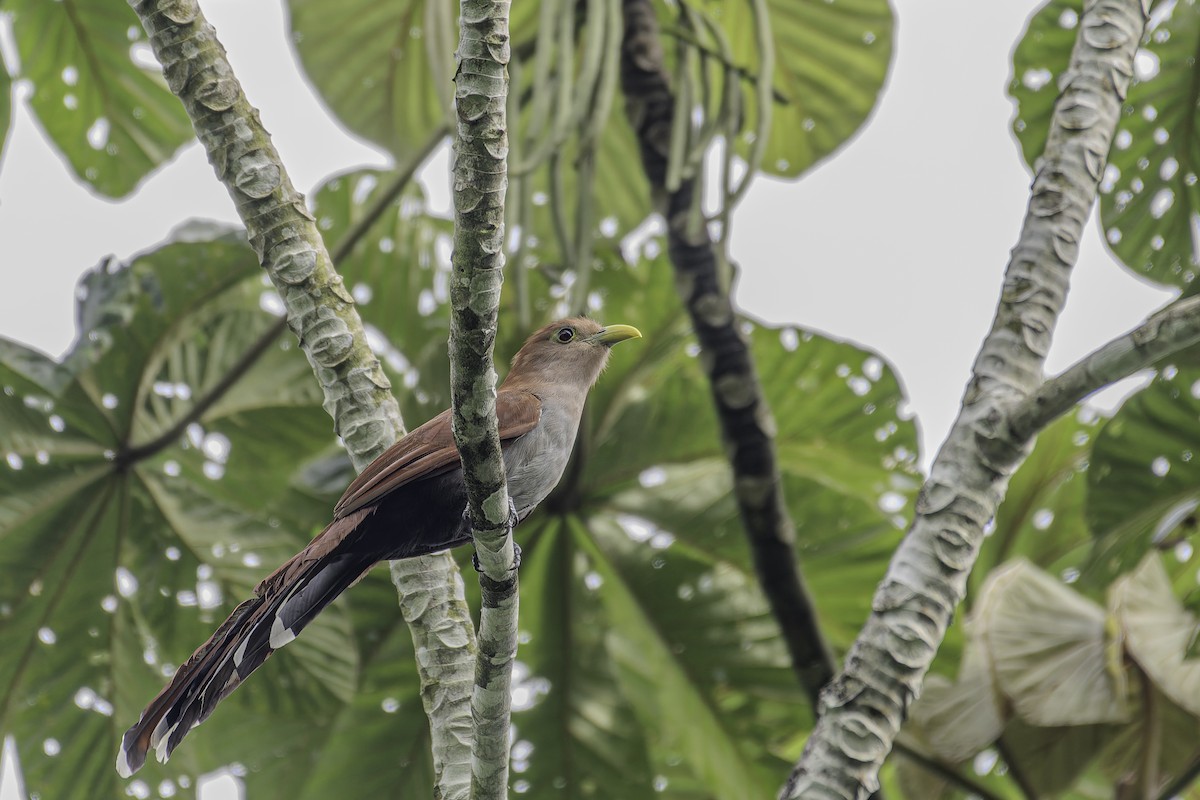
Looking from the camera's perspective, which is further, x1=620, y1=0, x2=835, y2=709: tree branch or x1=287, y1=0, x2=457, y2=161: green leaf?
x1=287, y1=0, x2=457, y2=161: green leaf

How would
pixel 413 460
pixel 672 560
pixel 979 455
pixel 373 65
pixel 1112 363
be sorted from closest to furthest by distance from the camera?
pixel 1112 363 < pixel 413 460 < pixel 979 455 < pixel 672 560 < pixel 373 65

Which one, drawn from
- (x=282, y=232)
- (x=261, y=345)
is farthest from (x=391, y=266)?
(x=282, y=232)

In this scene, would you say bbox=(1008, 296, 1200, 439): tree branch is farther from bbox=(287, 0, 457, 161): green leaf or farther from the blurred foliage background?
bbox=(287, 0, 457, 161): green leaf

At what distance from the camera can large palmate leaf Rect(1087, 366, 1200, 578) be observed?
150 inches

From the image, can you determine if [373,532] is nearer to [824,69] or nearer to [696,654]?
[696,654]

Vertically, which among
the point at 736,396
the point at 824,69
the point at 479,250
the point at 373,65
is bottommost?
the point at 479,250

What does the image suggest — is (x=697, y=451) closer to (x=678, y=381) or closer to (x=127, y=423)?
(x=678, y=381)

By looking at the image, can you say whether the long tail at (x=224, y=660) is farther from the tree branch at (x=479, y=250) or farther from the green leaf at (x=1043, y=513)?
the green leaf at (x=1043, y=513)

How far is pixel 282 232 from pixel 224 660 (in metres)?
0.94

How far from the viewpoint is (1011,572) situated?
4230 mm

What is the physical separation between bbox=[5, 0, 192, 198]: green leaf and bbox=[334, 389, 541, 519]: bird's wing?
2.91 metres

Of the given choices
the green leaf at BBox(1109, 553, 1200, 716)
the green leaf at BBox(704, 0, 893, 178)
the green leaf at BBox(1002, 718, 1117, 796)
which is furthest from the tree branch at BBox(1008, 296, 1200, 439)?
the green leaf at BBox(704, 0, 893, 178)

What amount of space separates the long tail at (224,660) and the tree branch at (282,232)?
1.16ft

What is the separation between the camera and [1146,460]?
380 cm
